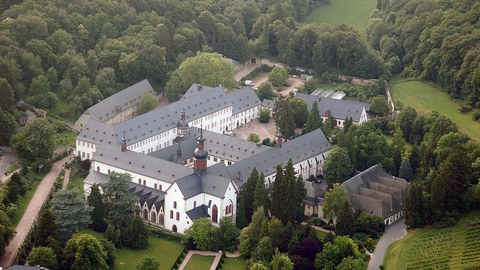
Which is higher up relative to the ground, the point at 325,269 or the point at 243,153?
the point at 243,153

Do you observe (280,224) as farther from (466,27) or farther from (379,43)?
(379,43)

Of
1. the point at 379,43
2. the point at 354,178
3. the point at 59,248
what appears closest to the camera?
the point at 59,248

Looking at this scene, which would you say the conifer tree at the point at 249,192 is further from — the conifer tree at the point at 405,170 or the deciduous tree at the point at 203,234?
the conifer tree at the point at 405,170

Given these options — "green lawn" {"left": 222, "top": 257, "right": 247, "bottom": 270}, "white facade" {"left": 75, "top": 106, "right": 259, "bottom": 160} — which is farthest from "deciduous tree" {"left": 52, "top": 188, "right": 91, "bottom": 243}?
"white facade" {"left": 75, "top": 106, "right": 259, "bottom": 160}

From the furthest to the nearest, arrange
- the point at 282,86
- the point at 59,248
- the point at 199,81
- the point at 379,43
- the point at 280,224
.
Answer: the point at 379,43, the point at 282,86, the point at 199,81, the point at 280,224, the point at 59,248

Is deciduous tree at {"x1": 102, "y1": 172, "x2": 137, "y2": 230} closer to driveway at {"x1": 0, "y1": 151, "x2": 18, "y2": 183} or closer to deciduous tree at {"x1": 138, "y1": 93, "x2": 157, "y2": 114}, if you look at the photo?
driveway at {"x1": 0, "y1": 151, "x2": 18, "y2": 183}

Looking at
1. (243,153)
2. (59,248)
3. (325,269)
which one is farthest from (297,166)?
(59,248)

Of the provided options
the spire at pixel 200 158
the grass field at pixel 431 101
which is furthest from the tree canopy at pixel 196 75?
the spire at pixel 200 158
